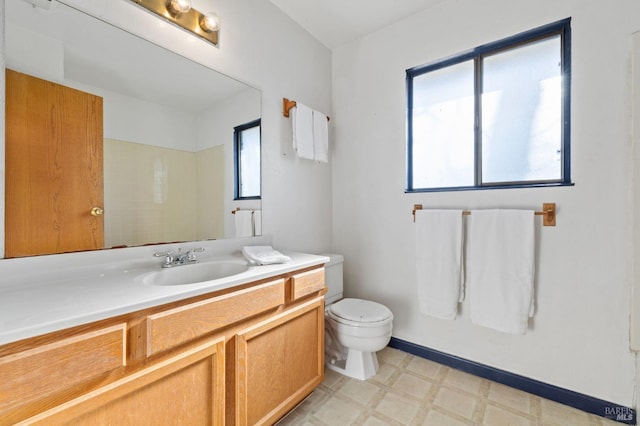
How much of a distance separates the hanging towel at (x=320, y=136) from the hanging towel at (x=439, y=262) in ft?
2.81

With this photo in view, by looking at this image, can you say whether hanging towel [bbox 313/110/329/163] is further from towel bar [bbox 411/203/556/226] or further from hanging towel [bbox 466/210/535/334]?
towel bar [bbox 411/203/556/226]

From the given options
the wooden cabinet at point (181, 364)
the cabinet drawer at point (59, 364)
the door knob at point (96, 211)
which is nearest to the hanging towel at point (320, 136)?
the wooden cabinet at point (181, 364)

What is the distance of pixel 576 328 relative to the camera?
1573mm

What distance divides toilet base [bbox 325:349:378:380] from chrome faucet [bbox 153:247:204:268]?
1.18 metres

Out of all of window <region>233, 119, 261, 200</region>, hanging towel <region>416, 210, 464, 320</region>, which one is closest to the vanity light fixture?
window <region>233, 119, 261, 200</region>

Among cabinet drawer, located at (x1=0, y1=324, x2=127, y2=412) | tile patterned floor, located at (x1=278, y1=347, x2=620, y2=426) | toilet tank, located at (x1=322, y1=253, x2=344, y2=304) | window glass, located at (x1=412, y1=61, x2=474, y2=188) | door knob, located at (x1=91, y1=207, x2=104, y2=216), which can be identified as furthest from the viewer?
toilet tank, located at (x1=322, y1=253, x2=344, y2=304)

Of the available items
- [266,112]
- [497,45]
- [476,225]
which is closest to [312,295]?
[476,225]

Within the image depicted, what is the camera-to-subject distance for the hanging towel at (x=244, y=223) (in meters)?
1.77

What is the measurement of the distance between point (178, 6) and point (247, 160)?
0.85 metres

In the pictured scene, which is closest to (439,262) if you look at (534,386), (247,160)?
(534,386)

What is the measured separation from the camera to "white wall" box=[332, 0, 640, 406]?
1.46 metres

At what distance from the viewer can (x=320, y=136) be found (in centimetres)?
224

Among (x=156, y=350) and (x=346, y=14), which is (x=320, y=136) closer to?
(x=346, y=14)

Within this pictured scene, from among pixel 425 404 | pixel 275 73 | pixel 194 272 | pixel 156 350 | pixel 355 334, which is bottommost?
pixel 425 404
